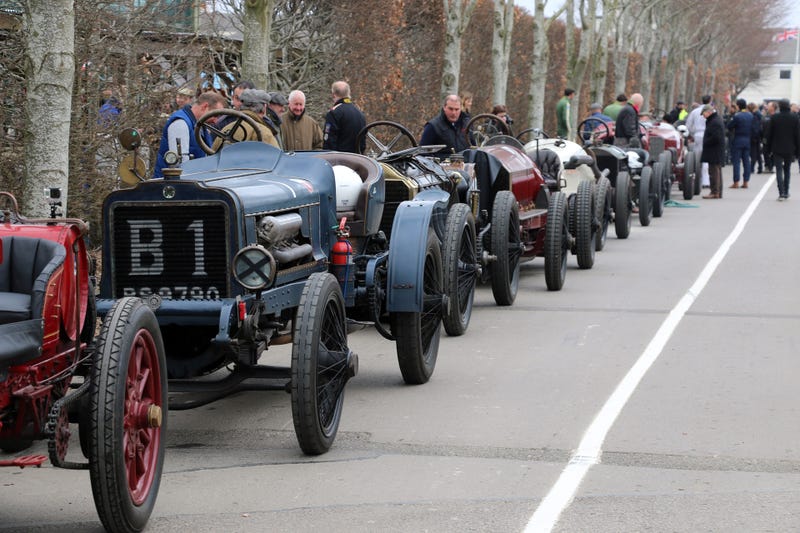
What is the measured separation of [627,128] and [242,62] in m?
8.29

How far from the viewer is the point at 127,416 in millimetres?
5238

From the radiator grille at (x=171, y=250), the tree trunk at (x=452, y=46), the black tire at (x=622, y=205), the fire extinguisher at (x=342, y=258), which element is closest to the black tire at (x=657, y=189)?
the black tire at (x=622, y=205)

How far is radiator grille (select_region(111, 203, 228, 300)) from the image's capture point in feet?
22.5

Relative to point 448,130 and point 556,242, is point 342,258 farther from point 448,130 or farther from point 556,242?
point 448,130

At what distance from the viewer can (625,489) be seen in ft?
19.8

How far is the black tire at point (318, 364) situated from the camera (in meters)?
6.40

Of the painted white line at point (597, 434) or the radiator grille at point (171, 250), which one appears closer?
the painted white line at point (597, 434)

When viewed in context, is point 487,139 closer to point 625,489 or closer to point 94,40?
point 94,40

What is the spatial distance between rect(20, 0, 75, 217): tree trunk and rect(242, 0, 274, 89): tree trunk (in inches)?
236

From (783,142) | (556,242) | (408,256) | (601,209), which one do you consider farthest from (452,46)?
(408,256)

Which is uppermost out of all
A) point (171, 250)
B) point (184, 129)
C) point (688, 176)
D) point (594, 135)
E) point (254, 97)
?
point (254, 97)

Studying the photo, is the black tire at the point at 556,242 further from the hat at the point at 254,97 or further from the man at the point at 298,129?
the hat at the point at 254,97

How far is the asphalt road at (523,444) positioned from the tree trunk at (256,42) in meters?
5.51

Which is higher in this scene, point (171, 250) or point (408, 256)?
point (171, 250)
